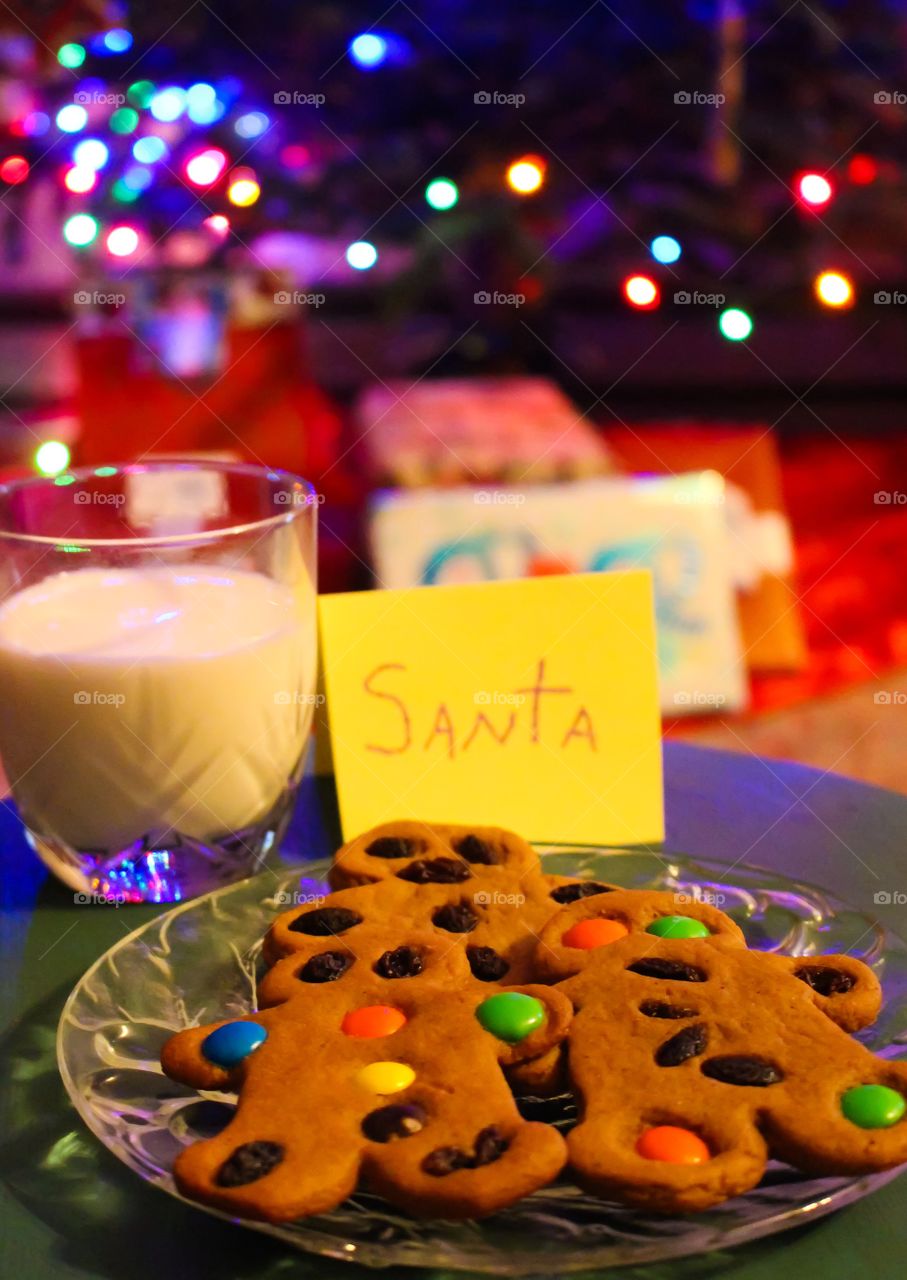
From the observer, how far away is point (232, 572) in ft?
2.64

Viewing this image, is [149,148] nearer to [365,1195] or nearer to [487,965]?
[487,965]

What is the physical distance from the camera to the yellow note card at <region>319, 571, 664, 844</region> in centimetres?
88

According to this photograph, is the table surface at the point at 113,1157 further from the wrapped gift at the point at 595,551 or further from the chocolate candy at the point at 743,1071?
the wrapped gift at the point at 595,551

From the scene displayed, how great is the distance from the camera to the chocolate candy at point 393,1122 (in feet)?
1.69

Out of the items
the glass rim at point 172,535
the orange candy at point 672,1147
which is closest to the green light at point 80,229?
the glass rim at point 172,535

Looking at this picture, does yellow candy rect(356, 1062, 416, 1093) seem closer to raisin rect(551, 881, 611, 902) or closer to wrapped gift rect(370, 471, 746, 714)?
raisin rect(551, 881, 611, 902)

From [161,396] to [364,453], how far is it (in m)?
0.38

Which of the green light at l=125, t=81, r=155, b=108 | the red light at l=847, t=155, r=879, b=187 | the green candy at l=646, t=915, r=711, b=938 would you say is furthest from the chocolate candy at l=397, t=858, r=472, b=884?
the red light at l=847, t=155, r=879, b=187

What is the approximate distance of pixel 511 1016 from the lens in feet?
1.89

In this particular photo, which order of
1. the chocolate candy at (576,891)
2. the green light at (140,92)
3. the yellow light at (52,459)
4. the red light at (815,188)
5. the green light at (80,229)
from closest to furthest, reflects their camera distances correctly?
the chocolate candy at (576,891) < the red light at (815,188) < the green light at (80,229) < the green light at (140,92) < the yellow light at (52,459)

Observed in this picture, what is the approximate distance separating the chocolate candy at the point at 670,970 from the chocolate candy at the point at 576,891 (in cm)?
9

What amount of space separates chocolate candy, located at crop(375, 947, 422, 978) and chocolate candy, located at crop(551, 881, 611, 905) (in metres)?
0.10

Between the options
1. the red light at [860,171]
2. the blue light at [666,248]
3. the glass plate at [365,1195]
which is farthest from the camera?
the red light at [860,171]

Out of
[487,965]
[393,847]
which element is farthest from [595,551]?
[487,965]
